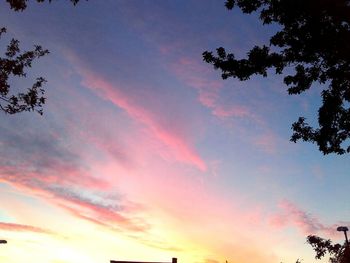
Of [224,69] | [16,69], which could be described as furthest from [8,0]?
[224,69]

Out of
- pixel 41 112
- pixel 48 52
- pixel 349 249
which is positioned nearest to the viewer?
pixel 41 112

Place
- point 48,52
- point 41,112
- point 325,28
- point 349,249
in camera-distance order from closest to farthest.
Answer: point 325,28
point 41,112
point 48,52
point 349,249

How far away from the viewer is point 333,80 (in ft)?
50.4

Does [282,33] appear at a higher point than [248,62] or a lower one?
higher

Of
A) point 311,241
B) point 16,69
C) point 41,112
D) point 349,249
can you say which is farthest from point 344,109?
point 349,249

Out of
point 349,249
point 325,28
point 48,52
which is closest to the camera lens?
point 325,28

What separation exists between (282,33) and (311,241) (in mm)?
8515

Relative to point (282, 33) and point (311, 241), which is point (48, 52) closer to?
point (282, 33)

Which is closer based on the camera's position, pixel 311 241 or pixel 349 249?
pixel 311 241

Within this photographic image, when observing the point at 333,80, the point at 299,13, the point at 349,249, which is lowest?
the point at 349,249

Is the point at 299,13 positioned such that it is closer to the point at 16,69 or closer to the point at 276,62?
the point at 276,62

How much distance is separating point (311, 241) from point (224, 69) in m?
7.98

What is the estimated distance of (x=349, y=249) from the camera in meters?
30.9

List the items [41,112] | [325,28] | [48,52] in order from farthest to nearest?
[48,52]
[41,112]
[325,28]
